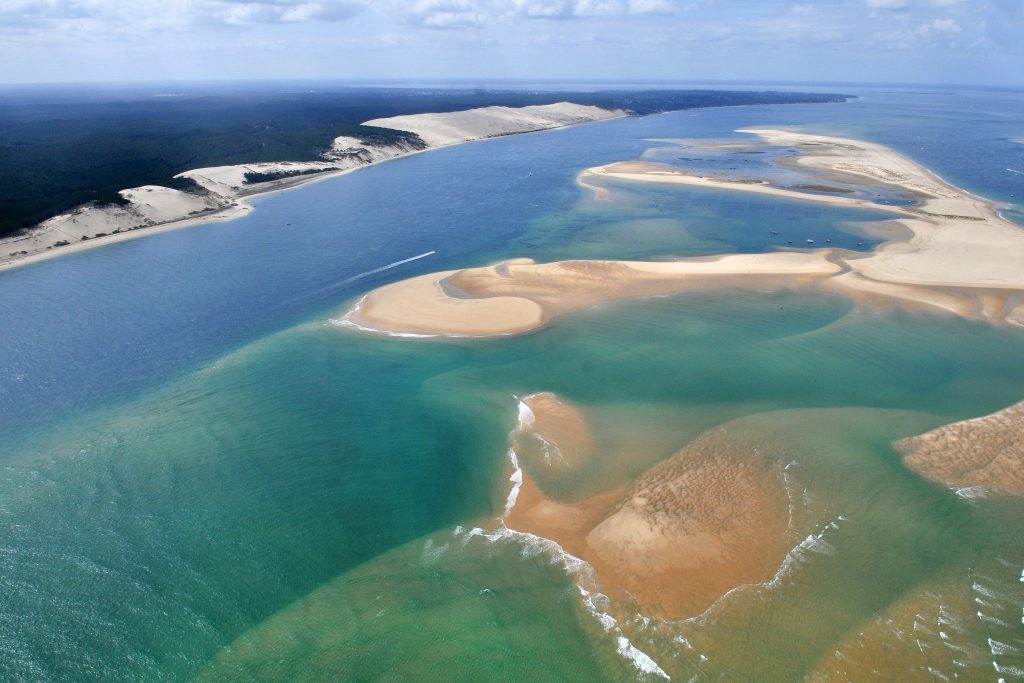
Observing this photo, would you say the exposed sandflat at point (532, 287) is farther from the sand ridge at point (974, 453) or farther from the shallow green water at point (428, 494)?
the sand ridge at point (974, 453)

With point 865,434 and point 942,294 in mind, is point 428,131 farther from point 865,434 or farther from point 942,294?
point 865,434

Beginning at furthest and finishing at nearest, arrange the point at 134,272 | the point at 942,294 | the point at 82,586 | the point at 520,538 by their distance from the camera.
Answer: the point at 134,272 < the point at 942,294 < the point at 520,538 < the point at 82,586

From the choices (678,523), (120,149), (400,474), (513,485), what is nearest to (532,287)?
(400,474)

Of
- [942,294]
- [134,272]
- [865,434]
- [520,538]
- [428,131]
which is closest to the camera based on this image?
[520,538]

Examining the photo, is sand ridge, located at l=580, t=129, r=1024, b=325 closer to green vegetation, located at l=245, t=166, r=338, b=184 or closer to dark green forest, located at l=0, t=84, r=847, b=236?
green vegetation, located at l=245, t=166, r=338, b=184

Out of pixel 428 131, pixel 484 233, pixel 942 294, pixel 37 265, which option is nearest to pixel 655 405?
pixel 942 294

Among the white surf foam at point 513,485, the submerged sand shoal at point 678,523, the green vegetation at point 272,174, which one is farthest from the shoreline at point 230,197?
the submerged sand shoal at point 678,523
